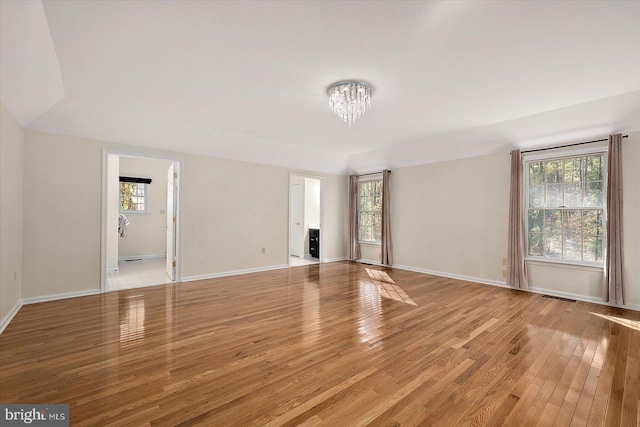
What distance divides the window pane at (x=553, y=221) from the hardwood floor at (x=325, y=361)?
1.11 m

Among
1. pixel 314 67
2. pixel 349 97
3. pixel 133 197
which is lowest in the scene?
pixel 133 197

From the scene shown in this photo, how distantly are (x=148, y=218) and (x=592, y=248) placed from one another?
31.2ft

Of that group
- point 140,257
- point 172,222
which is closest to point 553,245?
point 172,222

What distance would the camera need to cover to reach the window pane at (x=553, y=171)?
4332 millimetres

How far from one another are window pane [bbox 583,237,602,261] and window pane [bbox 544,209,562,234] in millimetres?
349

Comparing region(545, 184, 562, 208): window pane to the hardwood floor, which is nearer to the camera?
the hardwood floor

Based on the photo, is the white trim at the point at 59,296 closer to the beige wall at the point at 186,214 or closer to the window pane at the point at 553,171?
the beige wall at the point at 186,214

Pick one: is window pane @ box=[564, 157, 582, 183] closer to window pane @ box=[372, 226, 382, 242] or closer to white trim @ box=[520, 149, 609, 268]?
white trim @ box=[520, 149, 609, 268]

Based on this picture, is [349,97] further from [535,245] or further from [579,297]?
[579,297]

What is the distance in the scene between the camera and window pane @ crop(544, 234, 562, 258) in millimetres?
4312

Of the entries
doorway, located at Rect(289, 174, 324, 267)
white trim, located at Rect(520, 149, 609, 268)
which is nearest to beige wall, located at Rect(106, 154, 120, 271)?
doorway, located at Rect(289, 174, 324, 267)

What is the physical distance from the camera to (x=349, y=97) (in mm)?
3314

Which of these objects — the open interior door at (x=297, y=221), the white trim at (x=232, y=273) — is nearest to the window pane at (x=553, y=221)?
the white trim at (x=232, y=273)

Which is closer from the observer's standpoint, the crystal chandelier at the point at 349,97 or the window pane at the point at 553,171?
the crystal chandelier at the point at 349,97
